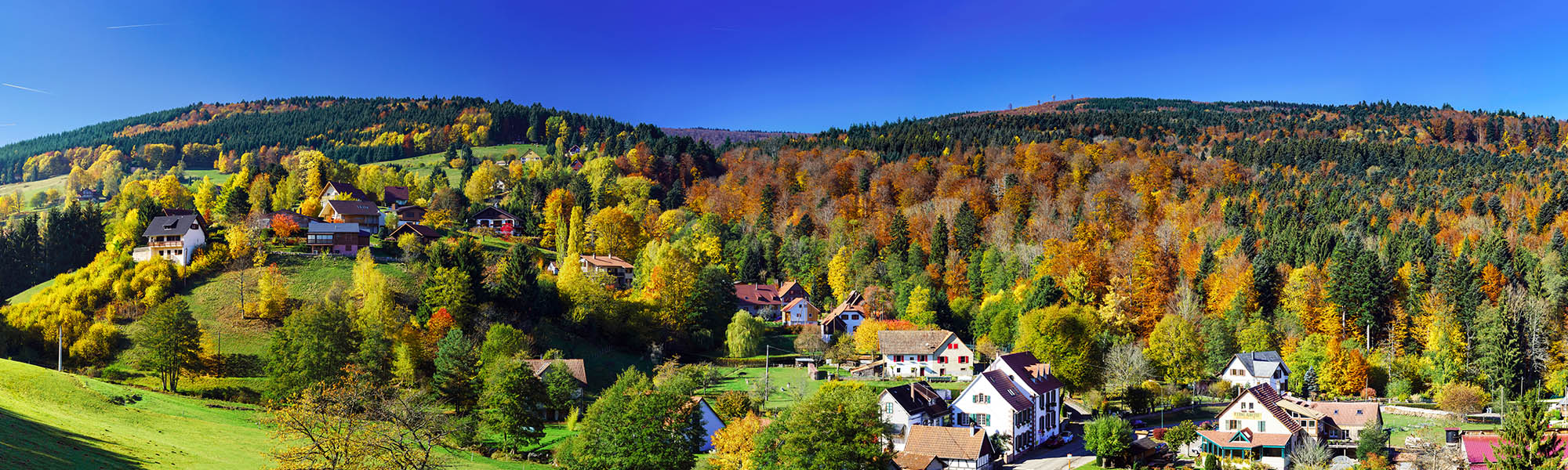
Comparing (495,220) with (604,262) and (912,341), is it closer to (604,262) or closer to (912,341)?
(604,262)

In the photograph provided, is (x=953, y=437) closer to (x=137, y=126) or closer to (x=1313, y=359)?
(x=1313, y=359)

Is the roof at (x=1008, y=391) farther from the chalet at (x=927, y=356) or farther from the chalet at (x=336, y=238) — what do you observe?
the chalet at (x=336, y=238)

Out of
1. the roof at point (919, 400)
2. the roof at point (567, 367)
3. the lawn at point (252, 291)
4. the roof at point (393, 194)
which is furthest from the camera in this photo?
the roof at point (393, 194)

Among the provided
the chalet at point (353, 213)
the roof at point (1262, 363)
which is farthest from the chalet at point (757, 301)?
the roof at point (1262, 363)

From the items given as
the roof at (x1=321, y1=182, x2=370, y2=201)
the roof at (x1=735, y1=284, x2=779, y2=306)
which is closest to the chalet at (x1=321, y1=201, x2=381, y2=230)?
the roof at (x1=321, y1=182, x2=370, y2=201)

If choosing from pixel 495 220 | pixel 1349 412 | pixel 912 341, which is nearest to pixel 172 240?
pixel 495 220
